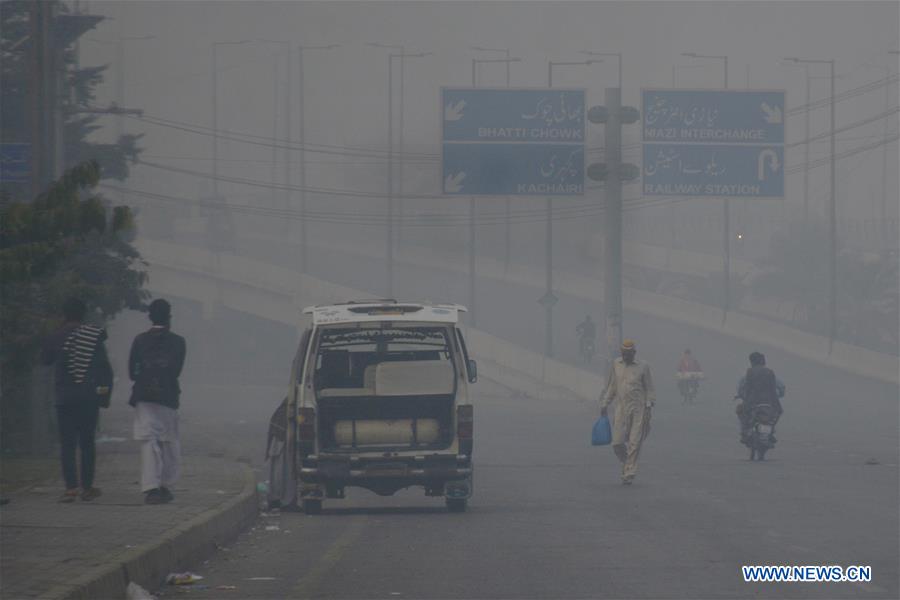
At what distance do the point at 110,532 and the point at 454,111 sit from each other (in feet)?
81.5

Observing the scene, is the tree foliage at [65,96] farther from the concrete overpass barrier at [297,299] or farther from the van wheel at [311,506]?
the concrete overpass barrier at [297,299]

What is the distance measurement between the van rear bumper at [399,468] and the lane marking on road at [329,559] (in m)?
0.44

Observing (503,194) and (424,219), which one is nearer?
(503,194)

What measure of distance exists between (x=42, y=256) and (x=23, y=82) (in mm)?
17950

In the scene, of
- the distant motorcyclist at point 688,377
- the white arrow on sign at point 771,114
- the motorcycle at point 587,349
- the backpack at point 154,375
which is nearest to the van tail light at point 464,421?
the backpack at point 154,375

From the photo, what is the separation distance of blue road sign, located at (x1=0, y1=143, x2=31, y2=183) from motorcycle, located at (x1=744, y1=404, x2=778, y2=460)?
37.8 ft

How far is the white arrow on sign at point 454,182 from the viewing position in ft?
117

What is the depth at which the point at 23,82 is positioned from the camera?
93.0ft

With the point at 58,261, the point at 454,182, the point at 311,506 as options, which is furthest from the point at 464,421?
the point at 454,182

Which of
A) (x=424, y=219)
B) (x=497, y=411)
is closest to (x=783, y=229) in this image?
(x=424, y=219)

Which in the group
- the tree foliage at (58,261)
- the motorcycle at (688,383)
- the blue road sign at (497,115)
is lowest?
the motorcycle at (688,383)

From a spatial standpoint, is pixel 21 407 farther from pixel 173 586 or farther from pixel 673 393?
pixel 673 393

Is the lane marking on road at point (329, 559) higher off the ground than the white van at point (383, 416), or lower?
lower

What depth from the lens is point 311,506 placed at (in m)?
15.2
